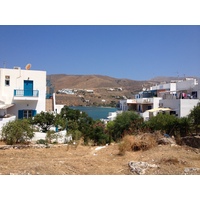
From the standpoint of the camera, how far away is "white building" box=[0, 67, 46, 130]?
1714 centimetres

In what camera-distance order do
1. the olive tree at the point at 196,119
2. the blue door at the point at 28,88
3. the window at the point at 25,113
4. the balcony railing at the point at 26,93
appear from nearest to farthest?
the olive tree at the point at 196,119 < the balcony railing at the point at 26,93 < the window at the point at 25,113 < the blue door at the point at 28,88

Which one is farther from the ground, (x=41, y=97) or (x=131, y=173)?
(x=41, y=97)

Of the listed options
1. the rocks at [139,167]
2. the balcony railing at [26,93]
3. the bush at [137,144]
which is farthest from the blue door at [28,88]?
the rocks at [139,167]

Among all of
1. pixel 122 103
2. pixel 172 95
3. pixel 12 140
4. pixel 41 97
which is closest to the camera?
pixel 12 140

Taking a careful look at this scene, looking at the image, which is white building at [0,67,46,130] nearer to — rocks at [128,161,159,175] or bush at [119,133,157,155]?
bush at [119,133,157,155]

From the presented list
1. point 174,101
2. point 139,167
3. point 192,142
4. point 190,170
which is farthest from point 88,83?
point 190,170

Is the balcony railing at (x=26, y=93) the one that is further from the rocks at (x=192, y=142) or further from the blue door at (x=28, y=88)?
the rocks at (x=192, y=142)

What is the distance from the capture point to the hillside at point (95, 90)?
77625mm

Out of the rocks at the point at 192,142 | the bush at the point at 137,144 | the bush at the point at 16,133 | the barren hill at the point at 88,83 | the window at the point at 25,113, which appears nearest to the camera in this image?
the bush at the point at 137,144

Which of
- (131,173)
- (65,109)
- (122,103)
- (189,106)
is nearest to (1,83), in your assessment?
(65,109)

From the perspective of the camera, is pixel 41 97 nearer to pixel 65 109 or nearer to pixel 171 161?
pixel 65 109

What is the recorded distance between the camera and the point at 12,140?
11.9m

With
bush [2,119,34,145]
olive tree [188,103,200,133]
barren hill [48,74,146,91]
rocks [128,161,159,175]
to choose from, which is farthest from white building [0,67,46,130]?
barren hill [48,74,146,91]

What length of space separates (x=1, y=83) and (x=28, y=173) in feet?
41.1
